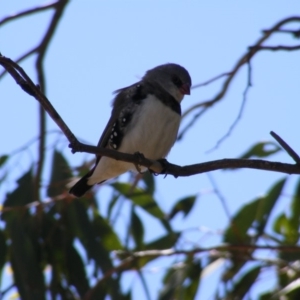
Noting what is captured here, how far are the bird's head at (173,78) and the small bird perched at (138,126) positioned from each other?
0.05m

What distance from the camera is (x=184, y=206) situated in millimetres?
5094

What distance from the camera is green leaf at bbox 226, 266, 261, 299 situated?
4621 mm

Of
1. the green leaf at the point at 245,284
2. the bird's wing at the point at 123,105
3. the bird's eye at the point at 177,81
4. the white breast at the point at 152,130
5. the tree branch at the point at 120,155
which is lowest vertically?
the green leaf at the point at 245,284

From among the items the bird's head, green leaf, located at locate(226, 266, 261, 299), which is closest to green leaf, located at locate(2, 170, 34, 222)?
the bird's head

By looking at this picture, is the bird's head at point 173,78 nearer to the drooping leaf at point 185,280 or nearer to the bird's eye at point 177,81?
the bird's eye at point 177,81

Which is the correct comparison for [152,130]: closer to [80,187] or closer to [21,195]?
[80,187]

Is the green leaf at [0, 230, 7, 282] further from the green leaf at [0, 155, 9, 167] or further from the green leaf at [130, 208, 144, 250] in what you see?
the green leaf at [130, 208, 144, 250]

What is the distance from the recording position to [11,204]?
474 cm

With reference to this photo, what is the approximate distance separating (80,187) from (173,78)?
0.96m

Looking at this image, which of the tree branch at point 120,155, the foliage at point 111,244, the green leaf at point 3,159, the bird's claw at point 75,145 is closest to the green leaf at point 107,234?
the foliage at point 111,244

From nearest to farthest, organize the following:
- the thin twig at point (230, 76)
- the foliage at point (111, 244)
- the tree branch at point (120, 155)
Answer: the tree branch at point (120, 155)
the thin twig at point (230, 76)
the foliage at point (111, 244)

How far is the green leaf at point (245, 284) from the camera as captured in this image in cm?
462

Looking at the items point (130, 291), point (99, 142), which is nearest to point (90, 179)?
point (99, 142)

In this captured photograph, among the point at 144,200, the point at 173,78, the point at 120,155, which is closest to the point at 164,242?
the point at 144,200
